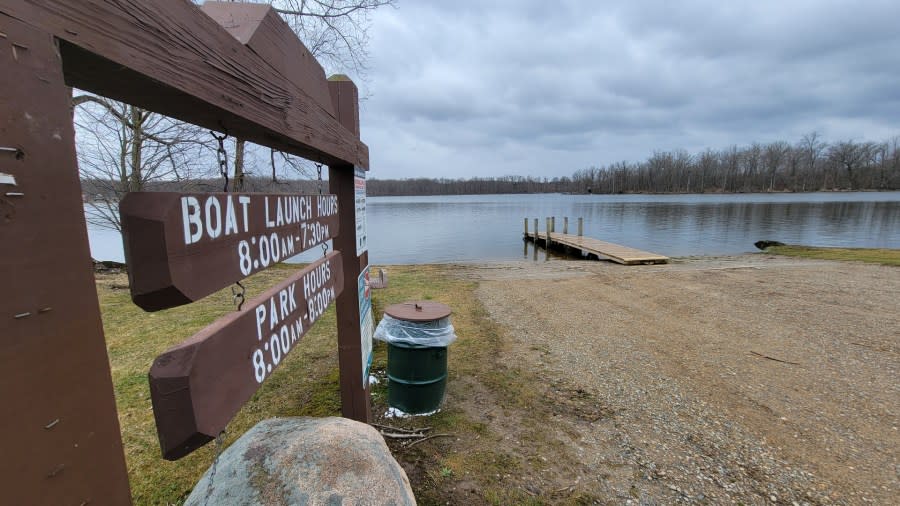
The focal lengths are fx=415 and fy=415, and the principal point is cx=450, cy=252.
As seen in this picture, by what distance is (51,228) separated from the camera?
1.98 ft

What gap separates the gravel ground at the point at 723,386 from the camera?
307cm

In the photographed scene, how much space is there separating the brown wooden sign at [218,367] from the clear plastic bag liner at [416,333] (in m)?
2.25

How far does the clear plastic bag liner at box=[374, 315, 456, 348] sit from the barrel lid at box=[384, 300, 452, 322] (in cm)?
6

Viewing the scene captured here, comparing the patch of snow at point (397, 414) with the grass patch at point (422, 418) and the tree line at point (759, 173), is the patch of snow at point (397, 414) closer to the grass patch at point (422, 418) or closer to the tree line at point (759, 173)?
the grass patch at point (422, 418)

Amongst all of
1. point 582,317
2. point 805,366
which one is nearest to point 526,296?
point 582,317

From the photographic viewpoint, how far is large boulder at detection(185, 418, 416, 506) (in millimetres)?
1663

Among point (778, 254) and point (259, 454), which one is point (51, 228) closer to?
point (259, 454)

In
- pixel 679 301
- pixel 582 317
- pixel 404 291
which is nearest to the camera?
pixel 582 317

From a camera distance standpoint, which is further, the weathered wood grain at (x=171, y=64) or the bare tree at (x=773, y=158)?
the bare tree at (x=773, y=158)

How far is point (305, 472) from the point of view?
5.72ft

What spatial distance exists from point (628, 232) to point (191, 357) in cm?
3337

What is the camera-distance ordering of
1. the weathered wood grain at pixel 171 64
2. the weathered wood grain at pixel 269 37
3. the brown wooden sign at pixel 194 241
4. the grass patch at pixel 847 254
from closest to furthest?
the weathered wood grain at pixel 171 64 < the brown wooden sign at pixel 194 241 < the weathered wood grain at pixel 269 37 < the grass patch at pixel 847 254

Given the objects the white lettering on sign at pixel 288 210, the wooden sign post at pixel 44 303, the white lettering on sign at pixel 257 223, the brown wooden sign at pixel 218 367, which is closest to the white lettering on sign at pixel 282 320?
the brown wooden sign at pixel 218 367

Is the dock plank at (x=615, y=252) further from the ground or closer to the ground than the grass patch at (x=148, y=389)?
closer to the ground
